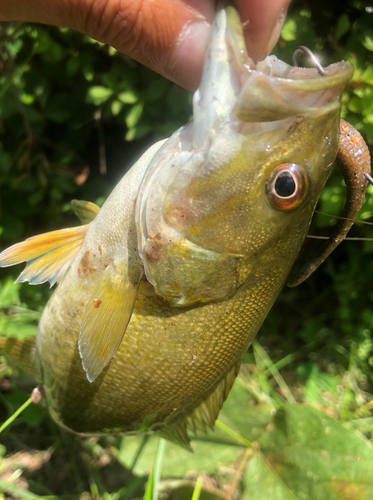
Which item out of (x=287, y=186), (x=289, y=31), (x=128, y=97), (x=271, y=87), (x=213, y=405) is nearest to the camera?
(x=271, y=87)

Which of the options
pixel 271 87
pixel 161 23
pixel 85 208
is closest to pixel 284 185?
pixel 271 87

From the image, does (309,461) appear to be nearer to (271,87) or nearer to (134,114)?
(271,87)

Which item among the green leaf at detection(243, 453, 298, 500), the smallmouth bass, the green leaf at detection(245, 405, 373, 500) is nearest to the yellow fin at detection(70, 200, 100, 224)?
the smallmouth bass

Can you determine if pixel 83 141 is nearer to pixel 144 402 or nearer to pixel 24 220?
pixel 24 220

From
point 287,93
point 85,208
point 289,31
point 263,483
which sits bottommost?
point 263,483

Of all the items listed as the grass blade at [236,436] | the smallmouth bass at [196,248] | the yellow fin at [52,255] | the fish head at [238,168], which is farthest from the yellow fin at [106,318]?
the grass blade at [236,436]

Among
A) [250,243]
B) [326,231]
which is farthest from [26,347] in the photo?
[326,231]

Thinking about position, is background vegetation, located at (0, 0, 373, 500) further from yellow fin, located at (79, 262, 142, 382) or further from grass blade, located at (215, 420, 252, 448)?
yellow fin, located at (79, 262, 142, 382)
